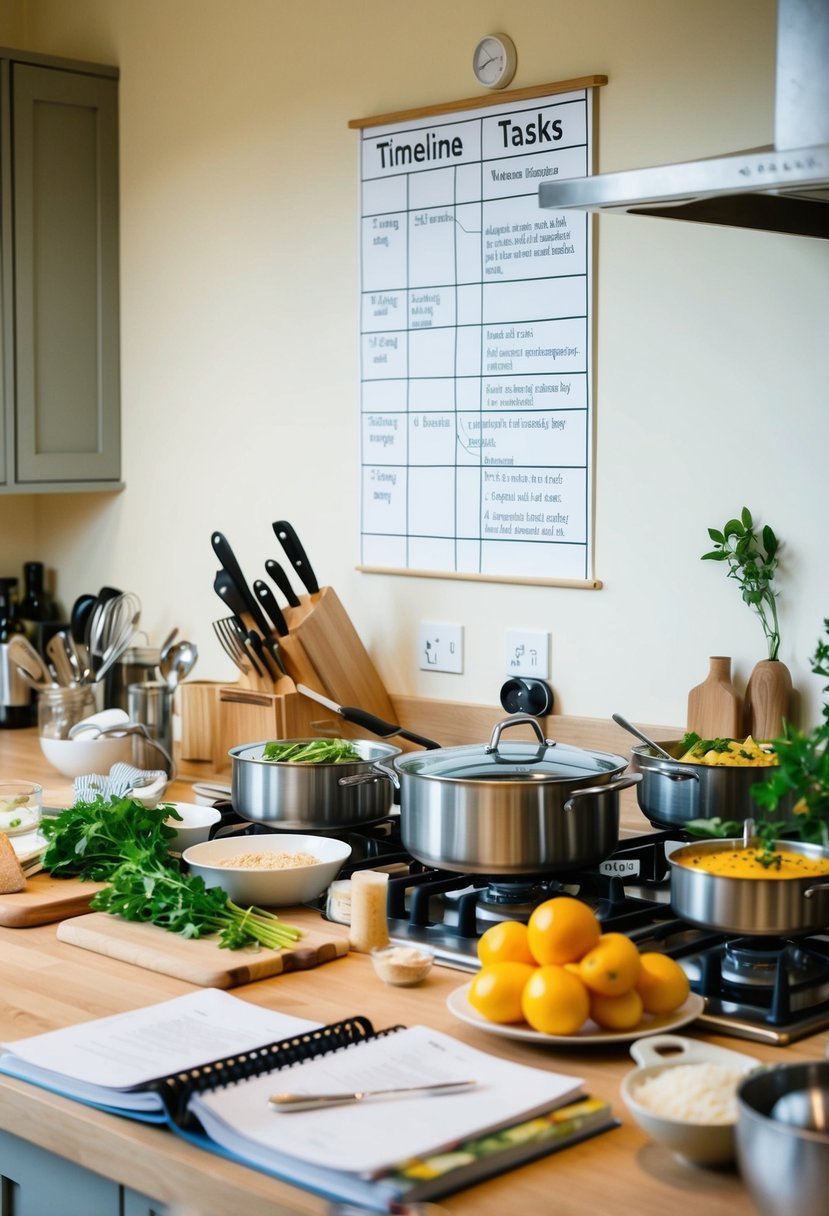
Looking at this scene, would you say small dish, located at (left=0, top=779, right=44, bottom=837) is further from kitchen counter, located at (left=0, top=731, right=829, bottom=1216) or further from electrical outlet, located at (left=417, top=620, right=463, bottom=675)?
electrical outlet, located at (left=417, top=620, right=463, bottom=675)

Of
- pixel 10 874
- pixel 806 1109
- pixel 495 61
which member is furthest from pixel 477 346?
pixel 806 1109

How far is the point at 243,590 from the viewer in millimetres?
2561

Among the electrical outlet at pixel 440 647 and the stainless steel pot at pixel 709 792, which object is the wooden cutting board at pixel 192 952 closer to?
the stainless steel pot at pixel 709 792

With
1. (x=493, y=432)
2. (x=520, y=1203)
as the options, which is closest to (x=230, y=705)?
(x=493, y=432)

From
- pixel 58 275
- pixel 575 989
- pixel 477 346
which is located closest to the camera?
pixel 575 989

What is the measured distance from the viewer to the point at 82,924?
1763 millimetres

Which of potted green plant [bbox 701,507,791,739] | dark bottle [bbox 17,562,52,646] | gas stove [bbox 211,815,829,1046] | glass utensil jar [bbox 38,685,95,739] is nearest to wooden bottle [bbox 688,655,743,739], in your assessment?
potted green plant [bbox 701,507,791,739]

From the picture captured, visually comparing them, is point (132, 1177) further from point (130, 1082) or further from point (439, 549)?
point (439, 549)

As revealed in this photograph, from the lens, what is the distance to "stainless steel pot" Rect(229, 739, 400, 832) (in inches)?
78.4

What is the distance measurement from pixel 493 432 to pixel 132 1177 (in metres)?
1.50

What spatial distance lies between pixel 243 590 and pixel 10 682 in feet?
2.62

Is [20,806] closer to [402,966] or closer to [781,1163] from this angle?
[402,966]

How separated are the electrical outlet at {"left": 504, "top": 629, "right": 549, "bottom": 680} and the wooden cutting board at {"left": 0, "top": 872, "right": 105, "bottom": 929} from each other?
833mm

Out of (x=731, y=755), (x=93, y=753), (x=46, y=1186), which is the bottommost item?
(x=46, y=1186)
